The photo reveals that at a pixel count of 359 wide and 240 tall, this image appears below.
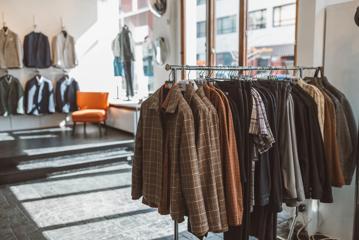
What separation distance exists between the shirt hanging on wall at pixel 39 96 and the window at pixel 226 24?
12.1ft

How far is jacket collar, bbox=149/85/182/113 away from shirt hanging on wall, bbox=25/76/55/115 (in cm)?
534

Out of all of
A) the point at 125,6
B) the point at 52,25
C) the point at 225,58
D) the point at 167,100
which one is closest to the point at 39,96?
the point at 52,25

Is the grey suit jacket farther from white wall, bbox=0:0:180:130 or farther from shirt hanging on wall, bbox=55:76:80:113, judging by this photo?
shirt hanging on wall, bbox=55:76:80:113

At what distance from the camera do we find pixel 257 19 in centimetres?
439

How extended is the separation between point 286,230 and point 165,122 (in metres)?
1.94

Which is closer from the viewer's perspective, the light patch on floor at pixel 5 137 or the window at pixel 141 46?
the light patch on floor at pixel 5 137

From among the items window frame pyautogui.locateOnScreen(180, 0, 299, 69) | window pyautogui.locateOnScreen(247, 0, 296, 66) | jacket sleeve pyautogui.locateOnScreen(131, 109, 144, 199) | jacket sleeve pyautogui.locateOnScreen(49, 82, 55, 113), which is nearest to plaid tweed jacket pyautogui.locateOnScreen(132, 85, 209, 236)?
jacket sleeve pyautogui.locateOnScreen(131, 109, 144, 199)

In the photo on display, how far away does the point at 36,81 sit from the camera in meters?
6.61

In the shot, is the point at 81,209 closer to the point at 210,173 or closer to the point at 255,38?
the point at 210,173

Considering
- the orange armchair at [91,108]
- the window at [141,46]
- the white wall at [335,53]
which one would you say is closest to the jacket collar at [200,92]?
the white wall at [335,53]

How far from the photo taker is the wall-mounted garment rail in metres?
1.77

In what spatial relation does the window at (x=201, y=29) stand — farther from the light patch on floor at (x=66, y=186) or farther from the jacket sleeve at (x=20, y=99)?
the jacket sleeve at (x=20, y=99)

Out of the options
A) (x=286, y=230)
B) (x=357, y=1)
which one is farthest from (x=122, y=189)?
(x=357, y=1)

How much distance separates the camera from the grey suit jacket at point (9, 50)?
6.29m
